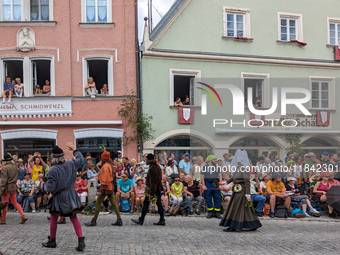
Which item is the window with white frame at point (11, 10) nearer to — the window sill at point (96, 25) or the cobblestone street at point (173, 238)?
the window sill at point (96, 25)

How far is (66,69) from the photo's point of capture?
1730 centimetres

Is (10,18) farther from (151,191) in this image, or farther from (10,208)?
(151,191)

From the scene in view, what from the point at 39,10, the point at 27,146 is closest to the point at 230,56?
the point at 39,10

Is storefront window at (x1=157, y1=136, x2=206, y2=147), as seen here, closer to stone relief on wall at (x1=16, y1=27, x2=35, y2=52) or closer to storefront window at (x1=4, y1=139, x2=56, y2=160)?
storefront window at (x1=4, y1=139, x2=56, y2=160)

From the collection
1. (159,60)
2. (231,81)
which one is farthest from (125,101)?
(231,81)

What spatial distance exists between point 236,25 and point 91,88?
7.76m

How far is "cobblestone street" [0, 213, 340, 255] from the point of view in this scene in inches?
286

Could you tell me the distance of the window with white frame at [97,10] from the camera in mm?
17812

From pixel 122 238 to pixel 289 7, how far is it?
16.2 meters

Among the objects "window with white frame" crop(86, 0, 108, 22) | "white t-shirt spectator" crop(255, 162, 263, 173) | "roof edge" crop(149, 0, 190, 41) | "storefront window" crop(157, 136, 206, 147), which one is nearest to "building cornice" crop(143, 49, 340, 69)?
"roof edge" crop(149, 0, 190, 41)

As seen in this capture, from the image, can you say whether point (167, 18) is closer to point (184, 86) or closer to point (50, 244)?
point (184, 86)

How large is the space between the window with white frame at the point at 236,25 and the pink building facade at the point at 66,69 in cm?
478

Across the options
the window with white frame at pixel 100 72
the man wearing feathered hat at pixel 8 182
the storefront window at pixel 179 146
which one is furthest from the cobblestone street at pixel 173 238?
the window with white frame at pixel 100 72

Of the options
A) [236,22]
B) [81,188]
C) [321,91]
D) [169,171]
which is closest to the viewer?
[81,188]
